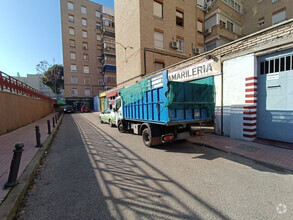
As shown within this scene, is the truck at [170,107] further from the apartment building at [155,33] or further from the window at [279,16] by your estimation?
the window at [279,16]

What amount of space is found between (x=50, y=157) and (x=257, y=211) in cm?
584

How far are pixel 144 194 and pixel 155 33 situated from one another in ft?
48.9

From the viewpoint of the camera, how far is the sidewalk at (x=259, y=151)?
13.0ft

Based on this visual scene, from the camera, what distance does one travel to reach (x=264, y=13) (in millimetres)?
15914

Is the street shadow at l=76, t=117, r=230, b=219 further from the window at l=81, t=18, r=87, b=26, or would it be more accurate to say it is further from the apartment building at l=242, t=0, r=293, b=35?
the window at l=81, t=18, r=87, b=26

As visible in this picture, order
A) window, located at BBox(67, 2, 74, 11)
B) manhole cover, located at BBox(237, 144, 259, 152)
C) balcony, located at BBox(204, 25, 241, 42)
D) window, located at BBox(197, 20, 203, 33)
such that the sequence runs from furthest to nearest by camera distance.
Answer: window, located at BBox(67, 2, 74, 11), window, located at BBox(197, 20, 203, 33), balcony, located at BBox(204, 25, 241, 42), manhole cover, located at BBox(237, 144, 259, 152)

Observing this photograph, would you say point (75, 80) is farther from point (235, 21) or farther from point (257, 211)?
point (257, 211)

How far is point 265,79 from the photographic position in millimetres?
5688

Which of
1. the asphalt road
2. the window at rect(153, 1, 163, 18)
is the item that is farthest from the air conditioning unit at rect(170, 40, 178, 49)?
the asphalt road

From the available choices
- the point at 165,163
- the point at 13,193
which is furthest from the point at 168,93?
the point at 13,193

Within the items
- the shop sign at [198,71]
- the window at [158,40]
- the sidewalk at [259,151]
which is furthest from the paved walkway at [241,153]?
the window at [158,40]

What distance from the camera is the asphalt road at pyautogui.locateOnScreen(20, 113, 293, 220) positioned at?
2.29 meters

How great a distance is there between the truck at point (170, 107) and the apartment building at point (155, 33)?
8.59 metres

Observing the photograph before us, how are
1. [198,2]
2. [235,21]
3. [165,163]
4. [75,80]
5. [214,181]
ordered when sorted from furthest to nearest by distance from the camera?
[75,80], [235,21], [198,2], [165,163], [214,181]
